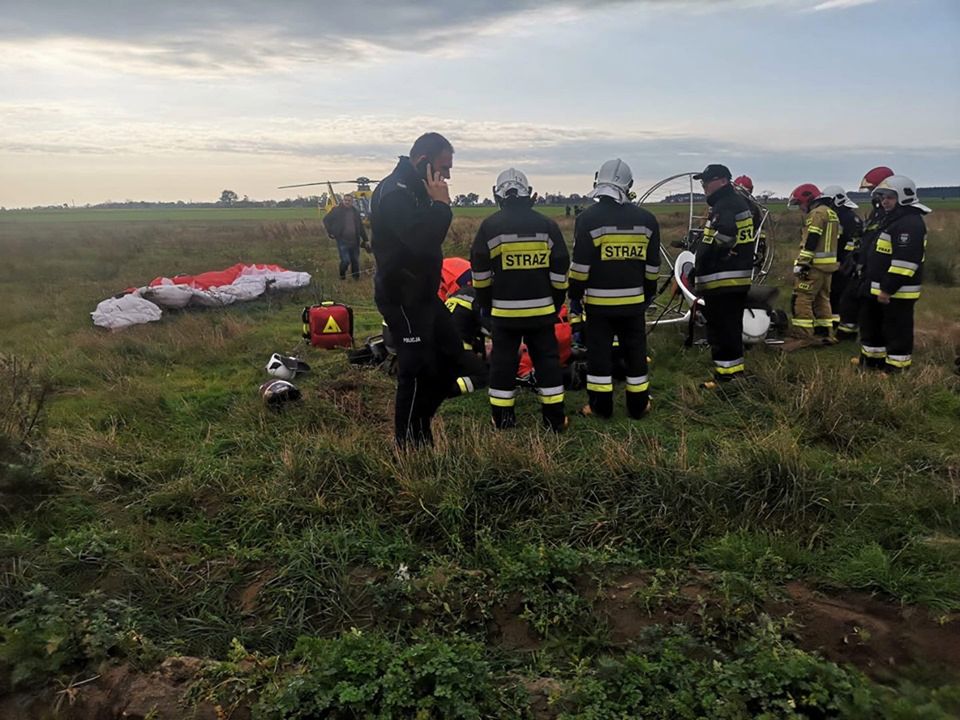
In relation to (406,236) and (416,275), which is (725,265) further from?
(406,236)

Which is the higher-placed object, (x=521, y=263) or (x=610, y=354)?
(x=521, y=263)

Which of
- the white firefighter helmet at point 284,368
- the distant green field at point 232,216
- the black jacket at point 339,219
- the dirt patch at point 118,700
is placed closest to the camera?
the dirt patch at point 118,700

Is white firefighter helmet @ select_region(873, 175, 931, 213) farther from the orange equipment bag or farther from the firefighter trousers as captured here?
the orange equipment bag

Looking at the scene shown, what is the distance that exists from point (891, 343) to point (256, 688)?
22.8 feet

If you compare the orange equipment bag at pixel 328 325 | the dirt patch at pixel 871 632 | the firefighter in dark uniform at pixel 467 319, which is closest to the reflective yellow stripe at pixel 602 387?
the firefighter in dark uniform at pixel 467 319

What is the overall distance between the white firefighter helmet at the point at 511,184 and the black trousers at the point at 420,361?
113cm

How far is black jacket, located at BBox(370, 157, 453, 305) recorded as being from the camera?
4.26m

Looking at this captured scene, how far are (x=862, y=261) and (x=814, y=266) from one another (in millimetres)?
822

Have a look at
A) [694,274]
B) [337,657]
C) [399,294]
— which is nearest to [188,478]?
[399,294]

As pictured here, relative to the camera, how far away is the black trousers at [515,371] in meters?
5.43

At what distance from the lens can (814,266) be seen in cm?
852

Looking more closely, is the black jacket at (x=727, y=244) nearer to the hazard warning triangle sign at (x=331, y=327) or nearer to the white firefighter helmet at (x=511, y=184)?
the white firefighter helmet at (x=511, y=184)

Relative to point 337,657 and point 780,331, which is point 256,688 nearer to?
point 337,657

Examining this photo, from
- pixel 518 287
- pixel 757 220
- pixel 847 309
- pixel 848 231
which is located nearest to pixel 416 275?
pixel 518 287
